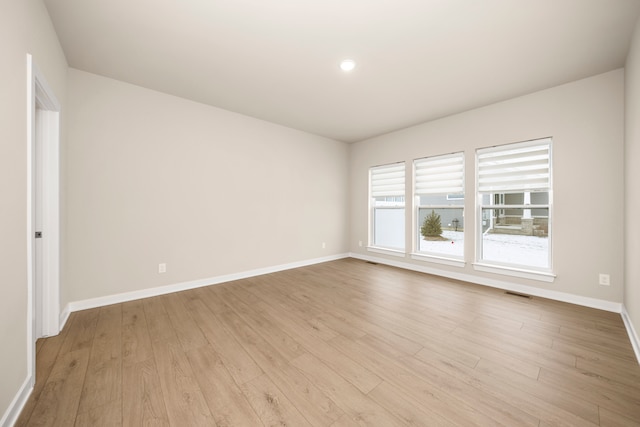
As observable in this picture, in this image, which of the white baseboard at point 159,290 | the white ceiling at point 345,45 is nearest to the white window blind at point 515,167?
the white ceiling at point 345,45

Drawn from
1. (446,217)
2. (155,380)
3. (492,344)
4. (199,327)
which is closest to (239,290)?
(199,327)

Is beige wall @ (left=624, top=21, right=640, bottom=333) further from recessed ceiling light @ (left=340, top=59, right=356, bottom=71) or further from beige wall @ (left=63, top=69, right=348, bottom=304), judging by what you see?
beige wall @ (left=63, top=69, right=348, bottom=304)

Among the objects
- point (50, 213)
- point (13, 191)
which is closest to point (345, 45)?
point (13, 191)

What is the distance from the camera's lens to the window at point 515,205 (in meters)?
3.24

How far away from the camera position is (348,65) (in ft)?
8.47

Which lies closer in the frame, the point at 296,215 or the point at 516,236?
the point at 516,236

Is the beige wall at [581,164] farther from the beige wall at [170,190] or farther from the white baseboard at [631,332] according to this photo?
the beige wall at [170,190]

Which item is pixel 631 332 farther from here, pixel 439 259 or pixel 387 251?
pixel 387 251

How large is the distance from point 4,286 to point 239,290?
231 cm

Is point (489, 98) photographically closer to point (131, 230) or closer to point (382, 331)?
point (382, 331)

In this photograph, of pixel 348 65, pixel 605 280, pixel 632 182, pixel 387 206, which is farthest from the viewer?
pixel 387 206

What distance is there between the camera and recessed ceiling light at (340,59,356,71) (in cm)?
252

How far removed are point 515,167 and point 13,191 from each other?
5.04 m

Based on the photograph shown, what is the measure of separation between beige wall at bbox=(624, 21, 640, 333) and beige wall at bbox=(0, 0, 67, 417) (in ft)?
14.2
